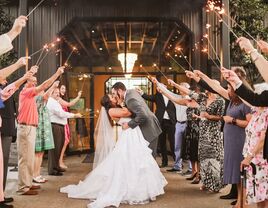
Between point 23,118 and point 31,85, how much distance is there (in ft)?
1.62

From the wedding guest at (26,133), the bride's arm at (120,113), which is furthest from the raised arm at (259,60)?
the wedding guest at (26,133)

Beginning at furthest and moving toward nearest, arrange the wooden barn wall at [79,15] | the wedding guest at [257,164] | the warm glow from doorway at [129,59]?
the warm glow from doorway at [129,59]
the wooden barn wall at [79,15]
the wedding guest at [257,164]

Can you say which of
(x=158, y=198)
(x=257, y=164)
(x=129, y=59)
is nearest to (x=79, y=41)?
(x=129, y=59)

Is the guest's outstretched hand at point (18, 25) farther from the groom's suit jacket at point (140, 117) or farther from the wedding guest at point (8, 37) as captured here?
the groom's suit jacket at point (140, 117)

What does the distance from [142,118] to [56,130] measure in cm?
290

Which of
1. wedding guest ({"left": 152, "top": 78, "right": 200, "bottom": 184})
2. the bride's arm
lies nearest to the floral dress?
the bride's arm

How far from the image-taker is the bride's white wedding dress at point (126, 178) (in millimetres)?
5406

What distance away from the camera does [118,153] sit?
5.65m

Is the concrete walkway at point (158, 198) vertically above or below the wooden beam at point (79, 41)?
below

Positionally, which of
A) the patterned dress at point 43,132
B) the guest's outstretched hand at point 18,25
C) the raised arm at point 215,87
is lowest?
the patterned dress at point 43,132

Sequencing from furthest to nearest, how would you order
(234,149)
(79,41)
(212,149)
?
(79,41), (212,149), (234,149)

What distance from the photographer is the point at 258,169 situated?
12.1 ft

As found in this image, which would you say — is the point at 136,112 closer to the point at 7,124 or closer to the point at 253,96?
the point at 7,124

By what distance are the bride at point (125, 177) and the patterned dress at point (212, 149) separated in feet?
2.27
